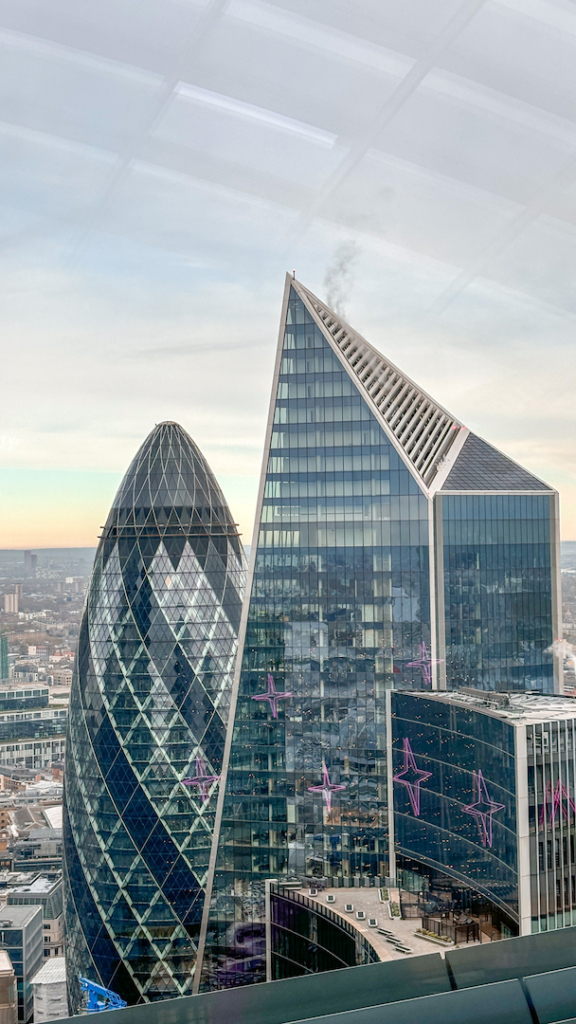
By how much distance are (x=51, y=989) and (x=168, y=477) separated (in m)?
7.58

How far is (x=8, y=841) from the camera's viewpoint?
12.7 metres

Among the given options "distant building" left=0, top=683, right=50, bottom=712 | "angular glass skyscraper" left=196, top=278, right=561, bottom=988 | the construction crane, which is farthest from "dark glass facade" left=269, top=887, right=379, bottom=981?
"distant building" left=0, top=683, right=50, bottom=712

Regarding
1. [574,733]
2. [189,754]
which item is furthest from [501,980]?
[189,754]

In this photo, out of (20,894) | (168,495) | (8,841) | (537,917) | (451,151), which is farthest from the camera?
(168,495)

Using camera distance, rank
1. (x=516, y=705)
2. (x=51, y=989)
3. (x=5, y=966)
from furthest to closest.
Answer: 1. (x=51, y=989)
2. (x=516, y=705)
3. (x=5, y=966)

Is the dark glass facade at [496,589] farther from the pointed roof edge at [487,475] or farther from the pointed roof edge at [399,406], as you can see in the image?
the pointed roof edge at [399,406]

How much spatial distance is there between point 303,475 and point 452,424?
333 cm

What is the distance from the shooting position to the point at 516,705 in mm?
8805

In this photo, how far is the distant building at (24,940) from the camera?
10673mm

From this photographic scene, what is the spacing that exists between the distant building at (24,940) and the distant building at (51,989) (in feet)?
0.30

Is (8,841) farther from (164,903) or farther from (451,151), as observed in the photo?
(451,151)

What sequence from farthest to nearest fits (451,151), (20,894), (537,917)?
1. (20,894)
2. (537,917)
3. (451,151)

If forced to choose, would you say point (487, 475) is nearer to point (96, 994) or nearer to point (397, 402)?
point (397, 402)

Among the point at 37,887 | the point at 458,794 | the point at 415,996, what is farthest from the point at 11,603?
the point at 37,887
